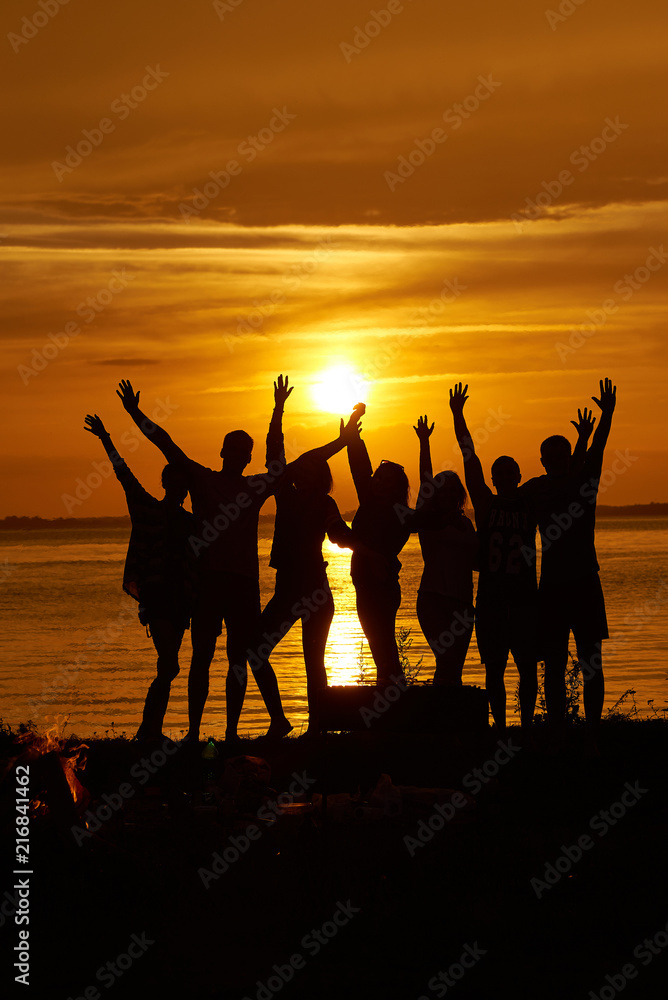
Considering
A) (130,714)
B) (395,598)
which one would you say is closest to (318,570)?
(395,598)

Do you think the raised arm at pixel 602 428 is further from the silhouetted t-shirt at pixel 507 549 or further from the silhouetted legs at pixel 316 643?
the silhouetted legs at pixel 316 643

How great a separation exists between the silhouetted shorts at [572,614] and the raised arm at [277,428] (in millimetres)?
2284

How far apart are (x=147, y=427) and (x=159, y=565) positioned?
1.09m

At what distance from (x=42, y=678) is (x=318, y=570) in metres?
12.5

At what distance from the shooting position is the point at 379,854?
6.49 meters

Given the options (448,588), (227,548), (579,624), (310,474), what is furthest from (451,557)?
(227,548)

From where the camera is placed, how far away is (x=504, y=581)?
8.59 metres

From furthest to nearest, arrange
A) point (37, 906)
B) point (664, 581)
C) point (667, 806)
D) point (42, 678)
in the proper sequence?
point (664, 581) → point (42, 678) → point (667, 806) → point (37, 906)

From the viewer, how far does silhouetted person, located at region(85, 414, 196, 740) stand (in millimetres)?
8680

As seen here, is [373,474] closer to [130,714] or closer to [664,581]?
[130,714]

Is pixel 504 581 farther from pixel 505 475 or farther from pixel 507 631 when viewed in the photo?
pixel 505 475

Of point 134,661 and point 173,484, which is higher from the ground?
point 173,484

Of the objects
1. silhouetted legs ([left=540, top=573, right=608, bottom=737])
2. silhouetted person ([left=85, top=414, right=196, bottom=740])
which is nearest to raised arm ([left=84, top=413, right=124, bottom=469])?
silhouetted person ([left=85, top=414, right=196, bottom=740])

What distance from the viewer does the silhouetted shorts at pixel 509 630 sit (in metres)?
8.57
